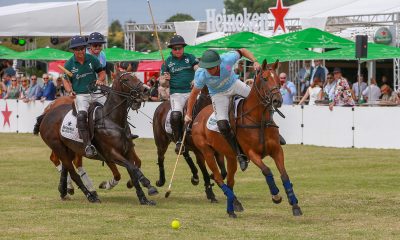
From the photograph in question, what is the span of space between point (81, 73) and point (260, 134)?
379 cm

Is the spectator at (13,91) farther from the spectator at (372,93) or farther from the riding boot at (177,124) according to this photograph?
the riding boot at (177,124)

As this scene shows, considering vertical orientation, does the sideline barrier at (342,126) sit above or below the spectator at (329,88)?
below

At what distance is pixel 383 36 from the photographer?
3644cm

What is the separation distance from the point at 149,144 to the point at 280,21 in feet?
42.7

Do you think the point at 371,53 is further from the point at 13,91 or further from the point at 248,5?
the point at 248,5

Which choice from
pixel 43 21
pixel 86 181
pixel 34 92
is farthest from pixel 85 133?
pixel 43 21

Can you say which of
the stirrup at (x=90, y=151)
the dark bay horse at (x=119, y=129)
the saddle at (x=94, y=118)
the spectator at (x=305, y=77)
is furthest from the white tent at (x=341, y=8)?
the stirrup at (x=90, y=151)

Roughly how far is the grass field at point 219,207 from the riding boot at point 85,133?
32.2 inches

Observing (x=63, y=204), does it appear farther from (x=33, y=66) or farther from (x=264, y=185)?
→ (x=33, y=66)

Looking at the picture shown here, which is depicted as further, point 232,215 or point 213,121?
point 213,121

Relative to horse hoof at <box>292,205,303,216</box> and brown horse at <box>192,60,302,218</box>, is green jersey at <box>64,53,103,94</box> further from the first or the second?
horse hoof at <box>292,205,303,216</box>

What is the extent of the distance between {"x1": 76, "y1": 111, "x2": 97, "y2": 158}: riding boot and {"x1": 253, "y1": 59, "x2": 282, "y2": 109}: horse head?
3.28m

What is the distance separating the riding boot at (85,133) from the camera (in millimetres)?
16203

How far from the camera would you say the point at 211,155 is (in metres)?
15.1
